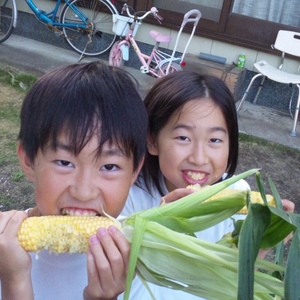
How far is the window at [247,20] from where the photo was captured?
5945 millimetres

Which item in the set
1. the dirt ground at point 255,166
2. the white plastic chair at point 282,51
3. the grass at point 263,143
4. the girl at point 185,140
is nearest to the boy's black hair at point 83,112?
the girl at point 185,140

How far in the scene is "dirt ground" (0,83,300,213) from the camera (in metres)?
3.19

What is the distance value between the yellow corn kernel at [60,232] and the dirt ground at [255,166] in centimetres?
203

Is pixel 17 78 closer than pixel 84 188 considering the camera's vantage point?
No

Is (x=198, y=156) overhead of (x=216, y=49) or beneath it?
overhead

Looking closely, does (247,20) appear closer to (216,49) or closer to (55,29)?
(216,49)

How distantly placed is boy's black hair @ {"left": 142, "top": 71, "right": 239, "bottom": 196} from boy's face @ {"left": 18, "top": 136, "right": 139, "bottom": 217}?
60 centimetres

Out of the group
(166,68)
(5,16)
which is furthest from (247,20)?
(5,16)

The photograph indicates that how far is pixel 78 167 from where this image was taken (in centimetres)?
118

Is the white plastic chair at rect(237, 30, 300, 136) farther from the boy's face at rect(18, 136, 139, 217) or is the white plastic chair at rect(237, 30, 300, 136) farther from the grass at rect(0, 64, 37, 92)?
the boy's face at rect(18, 136, 139, 217)

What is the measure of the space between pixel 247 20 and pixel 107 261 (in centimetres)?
556

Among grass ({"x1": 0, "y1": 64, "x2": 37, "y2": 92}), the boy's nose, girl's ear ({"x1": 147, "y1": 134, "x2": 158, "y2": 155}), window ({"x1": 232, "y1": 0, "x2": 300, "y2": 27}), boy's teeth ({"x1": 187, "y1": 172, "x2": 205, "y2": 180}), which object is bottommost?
grass ({"x1": 0, "y1": 64, "x2": 37, "y2": 92})

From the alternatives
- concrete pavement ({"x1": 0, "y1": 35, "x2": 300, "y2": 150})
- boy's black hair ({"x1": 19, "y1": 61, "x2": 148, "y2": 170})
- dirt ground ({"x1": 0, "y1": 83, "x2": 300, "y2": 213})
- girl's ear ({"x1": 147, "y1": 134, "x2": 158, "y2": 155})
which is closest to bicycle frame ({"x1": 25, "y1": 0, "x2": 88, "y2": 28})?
concrete pavement ({"x1": 0, "y1": 35, "x2": 300, "y2": 150})

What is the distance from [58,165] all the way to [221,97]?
2.88 feet
